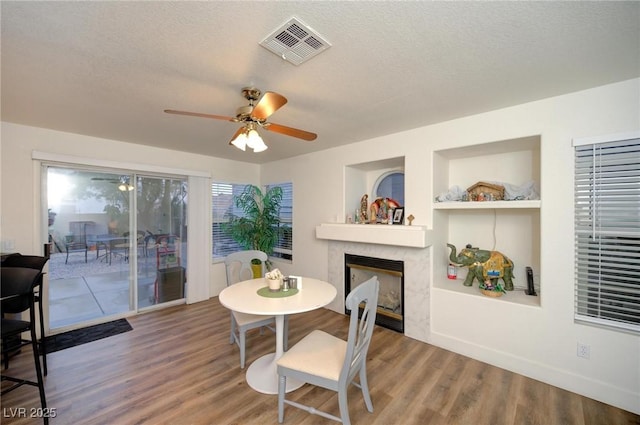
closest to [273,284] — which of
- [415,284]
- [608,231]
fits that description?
[415,284]

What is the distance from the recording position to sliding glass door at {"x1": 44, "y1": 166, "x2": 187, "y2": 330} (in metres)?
→ 3.07

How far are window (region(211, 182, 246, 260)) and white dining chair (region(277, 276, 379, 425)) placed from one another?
310 cm

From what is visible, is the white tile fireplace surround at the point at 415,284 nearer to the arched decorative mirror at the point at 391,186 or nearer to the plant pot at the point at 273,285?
the arched decorative mirror at the point at 391,186

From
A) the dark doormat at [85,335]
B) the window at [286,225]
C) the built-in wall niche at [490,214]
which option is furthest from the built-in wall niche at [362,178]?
the dark doormat at [85,335]

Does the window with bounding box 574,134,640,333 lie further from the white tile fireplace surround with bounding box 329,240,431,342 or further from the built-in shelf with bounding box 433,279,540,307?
the white tile fireplace surround with bounding box 329,240,431,342

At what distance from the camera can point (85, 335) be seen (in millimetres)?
2926

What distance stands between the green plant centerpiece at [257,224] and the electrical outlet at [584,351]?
3734 millimetres

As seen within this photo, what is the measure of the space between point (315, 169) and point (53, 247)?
135 inches

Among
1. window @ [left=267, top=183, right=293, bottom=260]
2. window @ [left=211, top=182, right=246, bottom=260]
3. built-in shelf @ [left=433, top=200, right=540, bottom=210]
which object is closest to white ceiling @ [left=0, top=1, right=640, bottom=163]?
built-in shelf @ [left=433, top=200, right=540, bottom=210]

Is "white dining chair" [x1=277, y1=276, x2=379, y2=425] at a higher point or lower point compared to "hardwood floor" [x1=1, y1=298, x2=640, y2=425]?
higher

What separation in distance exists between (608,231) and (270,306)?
2.60 m

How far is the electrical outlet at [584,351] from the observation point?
1966 millimetres

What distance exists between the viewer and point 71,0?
3.77 feet

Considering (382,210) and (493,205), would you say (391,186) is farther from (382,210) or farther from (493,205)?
(493,205)
